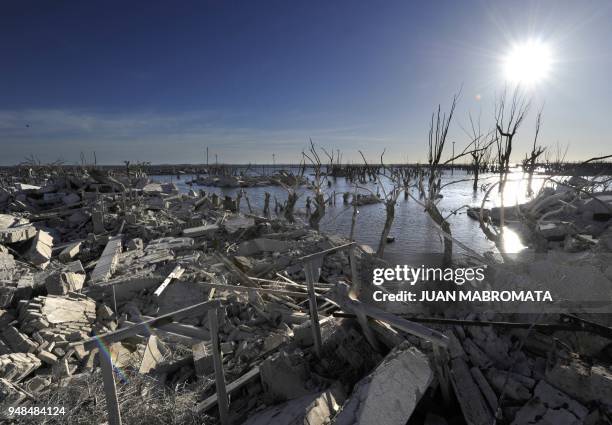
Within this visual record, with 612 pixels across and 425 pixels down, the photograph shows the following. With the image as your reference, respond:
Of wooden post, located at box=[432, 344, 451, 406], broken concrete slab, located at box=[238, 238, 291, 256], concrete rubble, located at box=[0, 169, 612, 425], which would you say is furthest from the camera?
broken concrete slab, located at box=[238, 238, 291, 256]

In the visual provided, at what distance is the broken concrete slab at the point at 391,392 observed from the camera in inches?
99.7

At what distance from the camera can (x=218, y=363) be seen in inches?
116

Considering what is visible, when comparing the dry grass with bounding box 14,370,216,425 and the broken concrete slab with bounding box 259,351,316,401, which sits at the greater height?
the broken concrete slab with bounding box 259,351,316,401

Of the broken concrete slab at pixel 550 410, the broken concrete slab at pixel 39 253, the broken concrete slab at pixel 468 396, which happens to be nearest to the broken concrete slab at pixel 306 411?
the broken concrete slab at pixel 468 396

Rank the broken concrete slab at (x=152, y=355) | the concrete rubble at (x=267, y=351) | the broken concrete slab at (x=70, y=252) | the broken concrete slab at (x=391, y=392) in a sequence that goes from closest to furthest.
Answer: the broken concrete slab at (x=391, y=392)
the concrete rubble at (x=267, y=351)
the broken concrete slab at (x=152, y=355)
the broken concrete slab at (x=70, y=252)

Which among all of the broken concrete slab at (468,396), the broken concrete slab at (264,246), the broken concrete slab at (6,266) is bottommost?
the broken concrete slab at (264,246)

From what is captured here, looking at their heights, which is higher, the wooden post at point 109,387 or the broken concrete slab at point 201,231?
the wooden post at point 109,387

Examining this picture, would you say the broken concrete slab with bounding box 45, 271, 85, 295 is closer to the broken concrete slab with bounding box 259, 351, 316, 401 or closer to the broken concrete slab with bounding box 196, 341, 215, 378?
the broken concrete slab with bounding box 196, 341, 215, 378

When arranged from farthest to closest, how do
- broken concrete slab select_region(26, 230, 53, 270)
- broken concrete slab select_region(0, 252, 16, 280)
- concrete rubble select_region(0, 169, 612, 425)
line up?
broken concrete slab select_region(26, 230, 53, 270)
broken concrete slab select_region(0, 252, 16, 280)
concrete rubble select_region(0, 169, 612, 425)

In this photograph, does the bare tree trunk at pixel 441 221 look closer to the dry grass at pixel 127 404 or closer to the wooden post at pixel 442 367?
the wooden post at pixel 442 367

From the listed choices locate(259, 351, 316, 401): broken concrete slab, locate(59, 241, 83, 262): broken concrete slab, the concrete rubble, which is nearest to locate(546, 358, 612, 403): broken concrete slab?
the concrete rubble

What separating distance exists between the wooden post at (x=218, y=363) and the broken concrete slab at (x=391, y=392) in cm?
111

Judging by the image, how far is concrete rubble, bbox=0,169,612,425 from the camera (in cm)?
280

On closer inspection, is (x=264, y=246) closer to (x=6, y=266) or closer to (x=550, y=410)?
(x=6, y=266)
